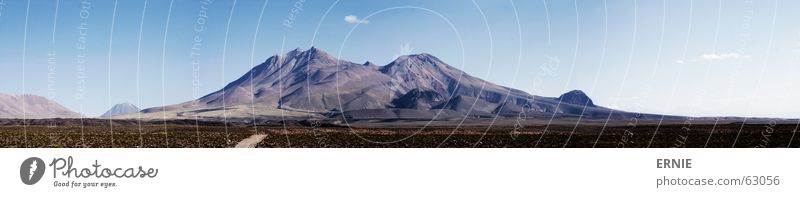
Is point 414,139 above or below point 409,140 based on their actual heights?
above

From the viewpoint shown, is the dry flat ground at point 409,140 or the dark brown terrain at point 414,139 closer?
the dark brown terrain at point 414,139

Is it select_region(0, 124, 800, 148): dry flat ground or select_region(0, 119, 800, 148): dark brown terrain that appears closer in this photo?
select_region(0, 119, 800, 148): dark brown terrain
